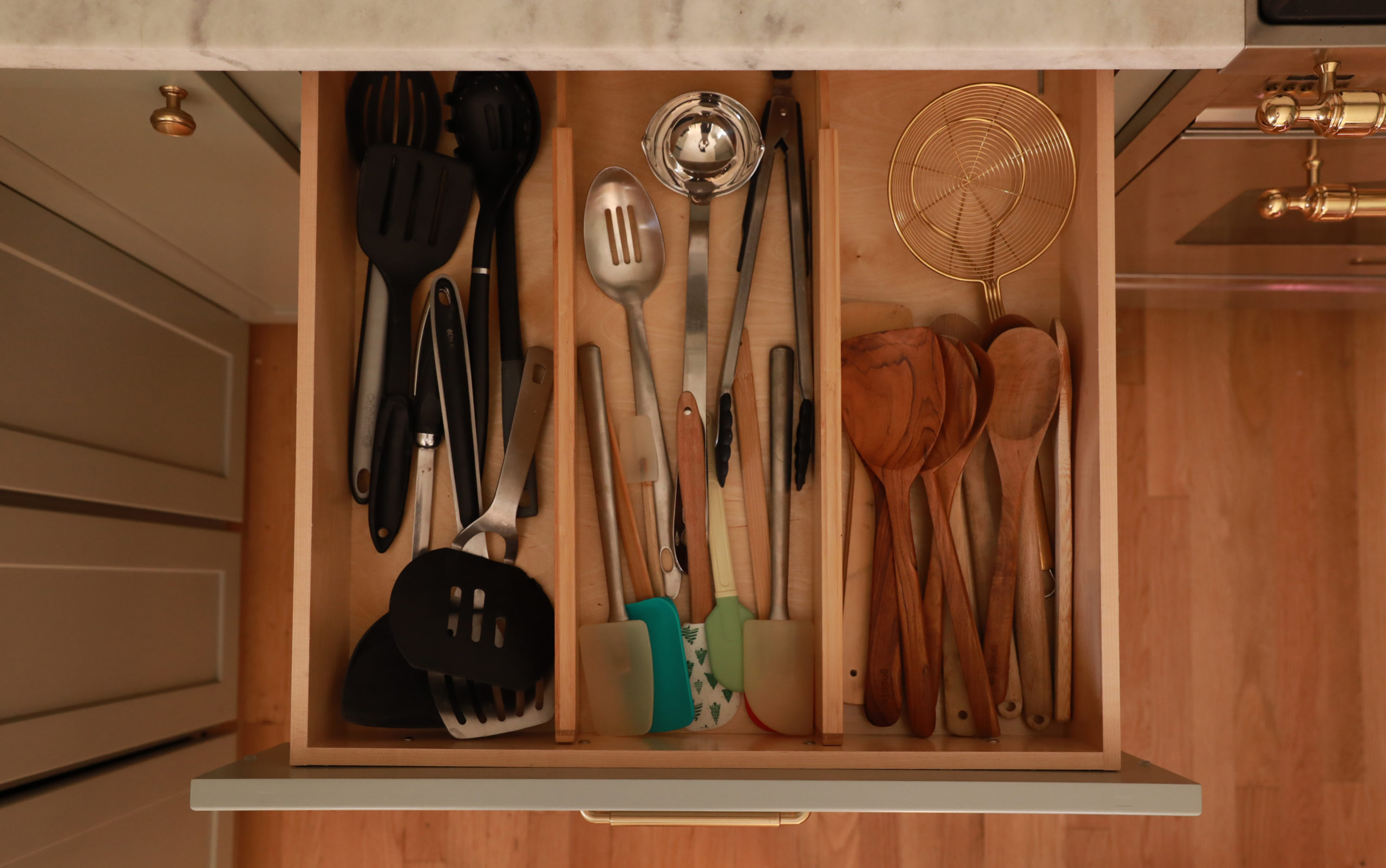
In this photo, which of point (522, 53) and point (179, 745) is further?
point (179, 745)

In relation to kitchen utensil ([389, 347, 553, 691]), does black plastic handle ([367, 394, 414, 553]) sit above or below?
above

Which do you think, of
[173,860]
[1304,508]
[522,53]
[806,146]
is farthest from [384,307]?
[1304,508]

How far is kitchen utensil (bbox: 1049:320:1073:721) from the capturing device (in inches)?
33.1

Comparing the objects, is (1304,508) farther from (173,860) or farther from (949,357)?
(173,860)

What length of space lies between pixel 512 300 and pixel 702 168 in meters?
0.25

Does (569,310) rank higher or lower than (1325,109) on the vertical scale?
lower

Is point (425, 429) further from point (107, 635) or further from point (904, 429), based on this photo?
point (107, 635)

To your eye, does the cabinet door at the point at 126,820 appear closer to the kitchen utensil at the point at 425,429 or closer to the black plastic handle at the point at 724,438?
the kitchen utensil at the point at 425,429

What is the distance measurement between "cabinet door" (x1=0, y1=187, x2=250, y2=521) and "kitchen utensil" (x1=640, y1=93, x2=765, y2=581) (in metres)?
0.78

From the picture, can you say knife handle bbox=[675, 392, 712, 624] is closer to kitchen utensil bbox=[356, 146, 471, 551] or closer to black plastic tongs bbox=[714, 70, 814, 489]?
black plastic tongs bbox=[714, 70, 814, 489]

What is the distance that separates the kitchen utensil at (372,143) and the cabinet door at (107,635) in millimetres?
479

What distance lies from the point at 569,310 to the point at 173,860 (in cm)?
114

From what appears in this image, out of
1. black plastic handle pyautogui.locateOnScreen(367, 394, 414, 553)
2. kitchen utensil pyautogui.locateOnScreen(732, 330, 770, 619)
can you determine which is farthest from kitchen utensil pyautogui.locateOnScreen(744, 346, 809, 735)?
black plastic handle pyautogui.locateOnScreen(367, 394, 414, 553)

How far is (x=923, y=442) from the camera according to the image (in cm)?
86
